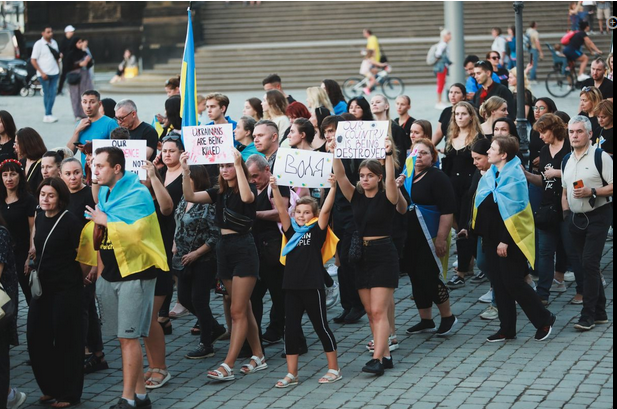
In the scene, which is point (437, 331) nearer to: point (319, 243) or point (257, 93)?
point (319, 243)

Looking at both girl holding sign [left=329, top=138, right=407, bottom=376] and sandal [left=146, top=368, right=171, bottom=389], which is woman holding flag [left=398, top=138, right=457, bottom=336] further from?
sandal [left=146, top=368, right=171, bottom=389]

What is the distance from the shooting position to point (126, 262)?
23.6 feet

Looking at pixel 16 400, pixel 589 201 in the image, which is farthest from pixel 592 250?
pixel 16 400

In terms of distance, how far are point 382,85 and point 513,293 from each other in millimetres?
18549

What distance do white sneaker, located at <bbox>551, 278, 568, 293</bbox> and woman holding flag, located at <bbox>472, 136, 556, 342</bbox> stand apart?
1.70 meters

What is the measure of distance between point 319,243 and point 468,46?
22915mm

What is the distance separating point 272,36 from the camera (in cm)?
3288

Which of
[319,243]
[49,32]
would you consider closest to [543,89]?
[49,32]

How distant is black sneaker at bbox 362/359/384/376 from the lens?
25.5 ft

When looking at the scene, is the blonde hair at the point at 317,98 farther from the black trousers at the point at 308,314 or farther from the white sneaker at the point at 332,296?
the black trousers at the point at 308,314

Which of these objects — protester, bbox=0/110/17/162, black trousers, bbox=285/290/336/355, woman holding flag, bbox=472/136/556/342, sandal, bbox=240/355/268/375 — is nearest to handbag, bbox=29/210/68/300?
sandal, bbox=240/355/268/375

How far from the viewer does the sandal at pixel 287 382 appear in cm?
764

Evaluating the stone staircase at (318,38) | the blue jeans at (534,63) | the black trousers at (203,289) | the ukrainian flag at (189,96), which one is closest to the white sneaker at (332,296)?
the black trousers at (203,289)

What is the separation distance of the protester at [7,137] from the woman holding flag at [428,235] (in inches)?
153
